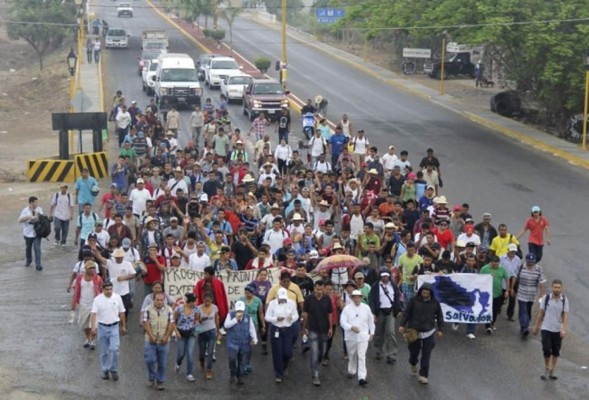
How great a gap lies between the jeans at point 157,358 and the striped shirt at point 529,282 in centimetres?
559

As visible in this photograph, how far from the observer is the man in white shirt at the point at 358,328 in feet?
47.1

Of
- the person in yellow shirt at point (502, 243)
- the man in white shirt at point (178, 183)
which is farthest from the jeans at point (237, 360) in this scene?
the man in white shirt at point (178, 183)

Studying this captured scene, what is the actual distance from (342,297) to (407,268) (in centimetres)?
146

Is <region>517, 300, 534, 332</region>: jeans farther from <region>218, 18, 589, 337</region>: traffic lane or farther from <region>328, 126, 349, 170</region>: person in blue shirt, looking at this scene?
<region>328, 126, 349, 170</region>: person in blue shirt

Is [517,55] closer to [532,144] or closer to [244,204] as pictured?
[532,144]

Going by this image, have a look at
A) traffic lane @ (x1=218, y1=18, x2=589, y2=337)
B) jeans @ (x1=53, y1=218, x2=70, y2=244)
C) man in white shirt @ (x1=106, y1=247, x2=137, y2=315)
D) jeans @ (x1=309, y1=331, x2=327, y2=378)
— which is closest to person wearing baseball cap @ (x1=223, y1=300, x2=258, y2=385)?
jeans @ (x1=309, y1=331, x2=327, y2=378)

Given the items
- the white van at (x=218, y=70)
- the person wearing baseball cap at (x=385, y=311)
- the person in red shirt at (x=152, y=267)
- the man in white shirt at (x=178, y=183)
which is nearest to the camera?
the person wearing baseball cap at (x=385, y=311)

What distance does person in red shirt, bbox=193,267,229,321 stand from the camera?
1503 cm

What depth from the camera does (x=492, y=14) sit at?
37812 millimetres

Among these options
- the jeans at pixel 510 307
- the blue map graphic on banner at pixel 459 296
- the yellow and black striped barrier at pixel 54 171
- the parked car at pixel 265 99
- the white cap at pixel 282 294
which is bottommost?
the yellow and black striped barrier at pixel 54 171

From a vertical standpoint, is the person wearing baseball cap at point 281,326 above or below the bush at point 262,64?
above

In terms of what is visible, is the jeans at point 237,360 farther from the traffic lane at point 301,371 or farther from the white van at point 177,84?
the white van at point 177,84

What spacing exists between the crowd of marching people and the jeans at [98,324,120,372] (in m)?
0.02

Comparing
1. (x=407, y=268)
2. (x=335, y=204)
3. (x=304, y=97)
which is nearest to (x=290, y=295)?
(x=407, y=268)
